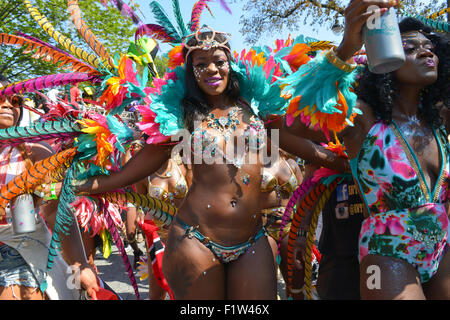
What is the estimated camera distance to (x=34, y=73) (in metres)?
13.9

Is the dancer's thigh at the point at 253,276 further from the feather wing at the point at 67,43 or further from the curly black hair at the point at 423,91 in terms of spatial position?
the feather wing at the point at 67,43

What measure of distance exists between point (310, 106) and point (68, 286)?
69.4 inches

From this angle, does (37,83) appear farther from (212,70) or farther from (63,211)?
(212,70)

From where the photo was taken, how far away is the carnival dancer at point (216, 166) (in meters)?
2.10

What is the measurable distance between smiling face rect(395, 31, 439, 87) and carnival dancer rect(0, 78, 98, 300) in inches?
80.0

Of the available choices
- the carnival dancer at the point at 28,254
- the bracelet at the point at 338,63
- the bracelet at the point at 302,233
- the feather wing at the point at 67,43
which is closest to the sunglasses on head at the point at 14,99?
the carnival dancer at the point at 28,254

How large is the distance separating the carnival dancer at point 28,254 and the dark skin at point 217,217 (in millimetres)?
478

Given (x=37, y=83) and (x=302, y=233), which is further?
(x=302, y=233)

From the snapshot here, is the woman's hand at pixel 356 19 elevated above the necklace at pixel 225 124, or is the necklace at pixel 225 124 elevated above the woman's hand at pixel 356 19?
the woman's hand at pixel 356 19

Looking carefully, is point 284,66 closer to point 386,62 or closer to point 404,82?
point 404,82

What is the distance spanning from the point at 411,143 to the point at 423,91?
37 centimetres

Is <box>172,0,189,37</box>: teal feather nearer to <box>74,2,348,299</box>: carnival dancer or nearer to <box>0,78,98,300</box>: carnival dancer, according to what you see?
<box>74,2,348,299</box>: carnival dancer

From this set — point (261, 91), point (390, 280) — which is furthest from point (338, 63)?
point (390, 280)

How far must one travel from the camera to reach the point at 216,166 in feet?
7.11
